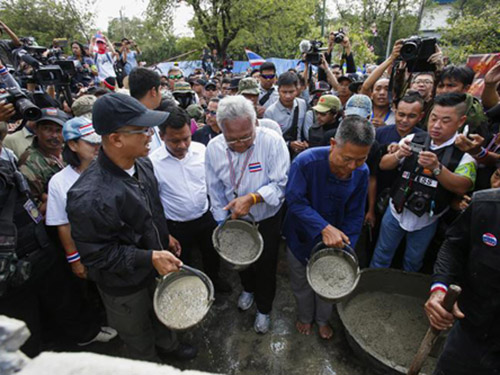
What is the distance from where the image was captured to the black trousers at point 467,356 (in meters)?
1.63

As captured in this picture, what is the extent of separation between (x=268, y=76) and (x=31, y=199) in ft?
15.3

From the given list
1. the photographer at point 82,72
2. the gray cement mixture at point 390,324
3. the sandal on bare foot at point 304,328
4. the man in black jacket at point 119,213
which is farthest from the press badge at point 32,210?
the photographer at point 82,72

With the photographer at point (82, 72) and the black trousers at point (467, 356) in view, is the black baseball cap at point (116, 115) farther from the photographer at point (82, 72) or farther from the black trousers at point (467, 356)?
the photographer at point (82, 72)

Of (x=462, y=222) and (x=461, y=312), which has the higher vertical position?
(x=462, y=222)

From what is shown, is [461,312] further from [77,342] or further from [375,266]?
[77,342]

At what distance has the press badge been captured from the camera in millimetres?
2188

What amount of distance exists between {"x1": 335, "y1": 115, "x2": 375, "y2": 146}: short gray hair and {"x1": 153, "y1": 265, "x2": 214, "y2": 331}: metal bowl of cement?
145 cm

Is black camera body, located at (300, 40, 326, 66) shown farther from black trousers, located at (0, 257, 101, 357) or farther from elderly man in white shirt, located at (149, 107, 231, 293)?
black trousers, located at (0, 257, 101, 357)

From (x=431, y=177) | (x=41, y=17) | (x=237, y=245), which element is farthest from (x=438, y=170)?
(x=41, y=17)

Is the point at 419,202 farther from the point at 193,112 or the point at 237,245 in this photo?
the point at 193,112

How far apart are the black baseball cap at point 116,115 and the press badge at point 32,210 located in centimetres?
98

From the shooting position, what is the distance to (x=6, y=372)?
586 mm

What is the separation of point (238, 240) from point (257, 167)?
0.70 m

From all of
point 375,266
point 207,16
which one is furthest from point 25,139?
point 207,16
